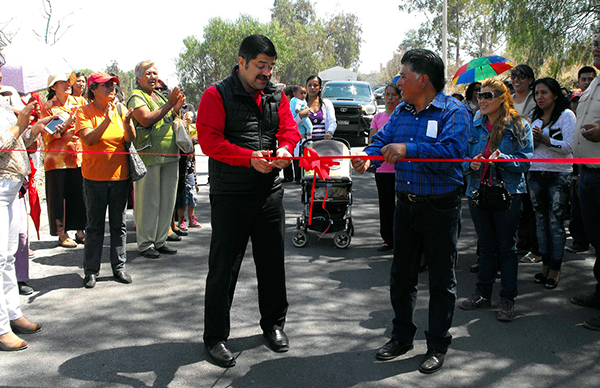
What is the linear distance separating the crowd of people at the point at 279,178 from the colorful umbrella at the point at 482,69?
1.15 meters

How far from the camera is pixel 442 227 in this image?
3865 mm

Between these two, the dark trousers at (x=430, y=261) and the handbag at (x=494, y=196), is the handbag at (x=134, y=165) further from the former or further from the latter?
the handbag at (x=494, y=196)

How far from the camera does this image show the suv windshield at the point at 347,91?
20.3 metres

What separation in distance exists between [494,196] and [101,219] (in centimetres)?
382

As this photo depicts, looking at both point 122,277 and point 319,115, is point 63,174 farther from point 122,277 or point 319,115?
point 319,115

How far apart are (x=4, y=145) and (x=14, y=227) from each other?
0.70 meters

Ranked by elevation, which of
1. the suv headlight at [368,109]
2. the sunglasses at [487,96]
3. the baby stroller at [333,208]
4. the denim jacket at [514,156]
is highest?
the suv headlight at [368,109]

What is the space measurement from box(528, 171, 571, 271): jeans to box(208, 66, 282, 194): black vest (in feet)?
10.5

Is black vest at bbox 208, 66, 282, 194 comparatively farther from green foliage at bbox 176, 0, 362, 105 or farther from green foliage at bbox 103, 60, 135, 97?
green foliage at bbox 103, 60, 135, 97

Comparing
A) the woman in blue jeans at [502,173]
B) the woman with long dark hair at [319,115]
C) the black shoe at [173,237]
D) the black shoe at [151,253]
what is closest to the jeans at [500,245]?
the woman in blue jeans at [502,173]

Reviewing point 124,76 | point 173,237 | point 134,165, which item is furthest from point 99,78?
point 124,76

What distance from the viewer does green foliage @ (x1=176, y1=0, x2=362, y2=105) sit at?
48656 millimetres

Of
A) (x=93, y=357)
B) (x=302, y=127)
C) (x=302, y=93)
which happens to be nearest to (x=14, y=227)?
(x=93, y=357)

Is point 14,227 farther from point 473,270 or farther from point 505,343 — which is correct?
point 473,270
